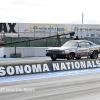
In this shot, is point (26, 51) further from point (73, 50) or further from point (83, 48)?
point (73, 50)

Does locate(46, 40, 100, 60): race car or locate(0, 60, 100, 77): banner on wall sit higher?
locate(46, 40, 100, 60): race car

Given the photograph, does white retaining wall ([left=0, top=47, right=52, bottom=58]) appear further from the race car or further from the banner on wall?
the banner on wall

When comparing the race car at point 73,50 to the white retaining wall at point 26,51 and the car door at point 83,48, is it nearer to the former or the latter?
the car door at point 83,48

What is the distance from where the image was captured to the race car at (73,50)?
1839cm

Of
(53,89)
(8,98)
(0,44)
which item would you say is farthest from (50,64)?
(0,44)

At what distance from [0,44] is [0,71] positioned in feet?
56.3

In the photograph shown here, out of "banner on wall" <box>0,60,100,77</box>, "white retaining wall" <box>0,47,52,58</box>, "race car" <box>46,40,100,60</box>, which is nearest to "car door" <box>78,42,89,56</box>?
"race car" <box>46,40,100,60</box>

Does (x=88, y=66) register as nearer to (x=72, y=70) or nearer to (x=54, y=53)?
(x=72, y=70)

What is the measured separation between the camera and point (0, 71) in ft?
36.3

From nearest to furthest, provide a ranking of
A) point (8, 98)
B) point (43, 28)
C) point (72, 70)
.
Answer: point (8, 98), point (72, 70), point (43, 28)

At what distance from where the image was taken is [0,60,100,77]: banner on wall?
37.3 feet

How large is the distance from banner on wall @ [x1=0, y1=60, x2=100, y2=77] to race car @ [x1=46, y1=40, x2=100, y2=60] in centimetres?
353

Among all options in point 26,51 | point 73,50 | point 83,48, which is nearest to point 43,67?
point 73,50

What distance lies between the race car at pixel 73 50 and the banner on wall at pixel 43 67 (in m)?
3.53
